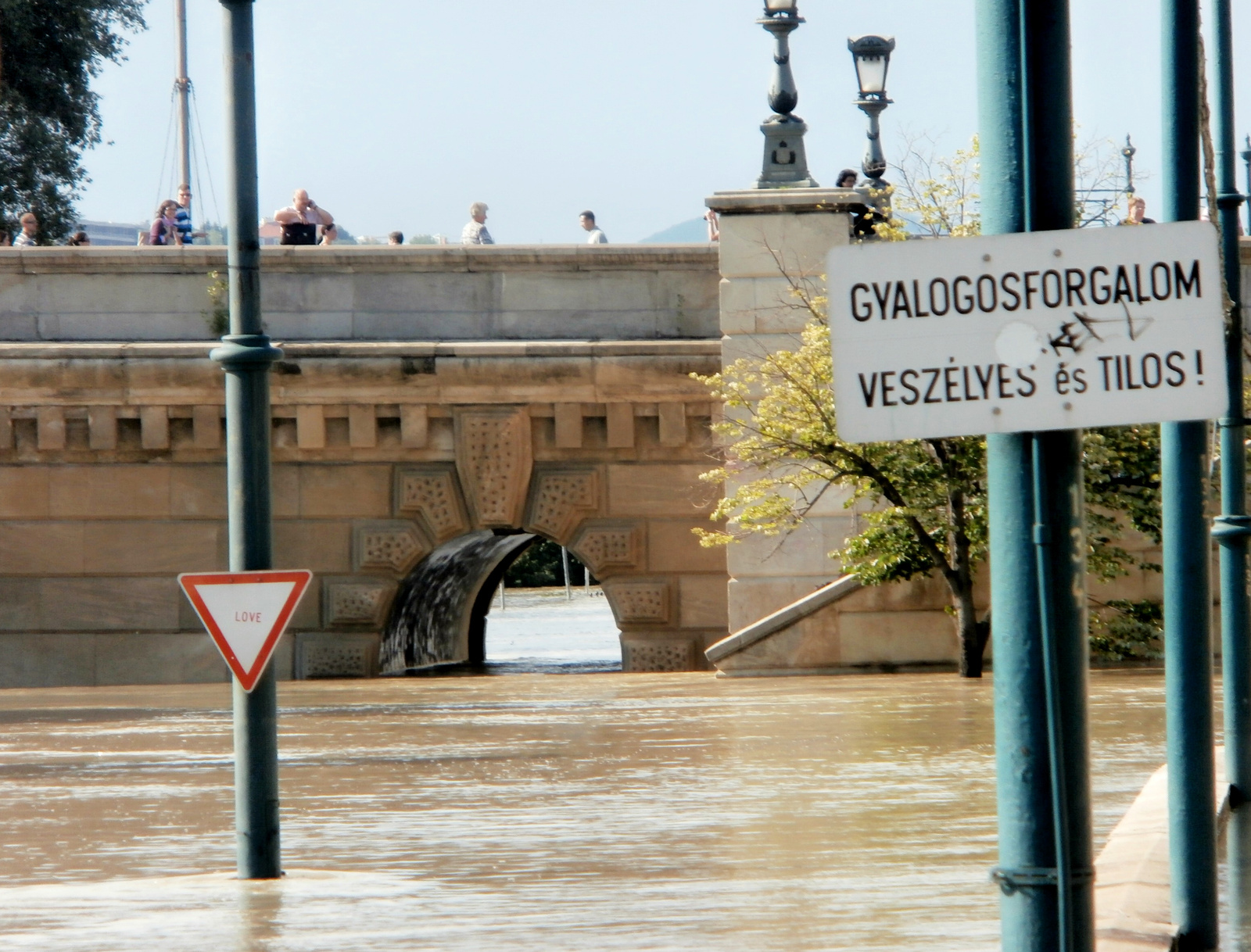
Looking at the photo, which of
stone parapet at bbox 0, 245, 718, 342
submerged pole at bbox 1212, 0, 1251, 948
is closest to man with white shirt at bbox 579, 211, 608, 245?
stone parapet at bbox 0, 245, 718, 342

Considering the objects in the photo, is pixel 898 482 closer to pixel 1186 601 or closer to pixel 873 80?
pixel 873 80

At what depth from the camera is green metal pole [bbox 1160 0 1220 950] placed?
21.1 feet

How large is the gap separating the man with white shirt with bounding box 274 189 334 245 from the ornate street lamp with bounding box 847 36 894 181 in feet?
19.0

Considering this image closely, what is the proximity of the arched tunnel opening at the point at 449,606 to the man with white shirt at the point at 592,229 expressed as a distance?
3.37 metres

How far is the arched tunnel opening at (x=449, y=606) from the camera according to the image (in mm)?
22859

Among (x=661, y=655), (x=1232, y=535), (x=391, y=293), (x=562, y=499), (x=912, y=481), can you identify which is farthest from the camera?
(x=661, y=655)

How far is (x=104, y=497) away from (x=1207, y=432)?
15100mm

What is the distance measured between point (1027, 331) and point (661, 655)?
1692 centimetres

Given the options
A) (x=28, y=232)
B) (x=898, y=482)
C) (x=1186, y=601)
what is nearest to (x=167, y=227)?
(x=28, y=232)

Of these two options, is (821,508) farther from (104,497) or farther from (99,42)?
(99,42)

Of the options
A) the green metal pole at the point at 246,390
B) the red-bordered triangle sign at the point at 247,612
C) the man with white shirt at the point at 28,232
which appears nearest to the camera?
the red-bordered triangle sign at the point at 247,612

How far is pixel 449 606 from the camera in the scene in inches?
1056

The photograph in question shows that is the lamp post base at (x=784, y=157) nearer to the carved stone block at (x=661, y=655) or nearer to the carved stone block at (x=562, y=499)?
the carved stone block at (x=562, y=499)

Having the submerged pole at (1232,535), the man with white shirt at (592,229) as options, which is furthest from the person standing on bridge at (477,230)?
the submerged pole at (1232,535)
